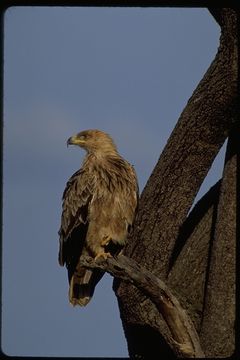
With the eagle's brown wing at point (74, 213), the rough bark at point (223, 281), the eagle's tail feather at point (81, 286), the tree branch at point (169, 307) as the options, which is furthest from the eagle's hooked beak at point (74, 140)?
the tree branch at point (169, 307)

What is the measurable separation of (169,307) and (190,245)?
917 mm

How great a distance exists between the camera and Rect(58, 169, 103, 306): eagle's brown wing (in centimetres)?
798

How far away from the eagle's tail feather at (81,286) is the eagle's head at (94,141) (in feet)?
3.91

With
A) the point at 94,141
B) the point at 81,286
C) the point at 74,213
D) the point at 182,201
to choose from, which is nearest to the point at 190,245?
the point at 182,201

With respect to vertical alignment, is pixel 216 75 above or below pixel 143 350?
above

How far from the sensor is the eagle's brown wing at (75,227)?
7.98 meters

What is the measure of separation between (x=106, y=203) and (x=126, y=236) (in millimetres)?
355

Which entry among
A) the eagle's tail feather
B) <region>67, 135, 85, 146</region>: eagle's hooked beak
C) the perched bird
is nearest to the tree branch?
the perched bird

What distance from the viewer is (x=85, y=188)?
26.2 feet

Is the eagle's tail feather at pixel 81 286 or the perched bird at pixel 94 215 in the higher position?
the perched bird at pixel 94 215

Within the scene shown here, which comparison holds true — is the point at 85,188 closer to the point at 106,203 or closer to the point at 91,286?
the point at 106,203

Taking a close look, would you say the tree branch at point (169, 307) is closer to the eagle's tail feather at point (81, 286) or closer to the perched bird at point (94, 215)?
the perched bird at point (94, 215)
